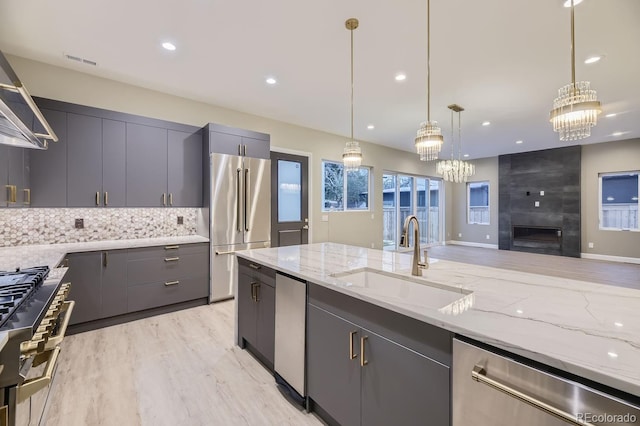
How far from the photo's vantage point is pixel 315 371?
1715 millimetres

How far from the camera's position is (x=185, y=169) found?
3.81m

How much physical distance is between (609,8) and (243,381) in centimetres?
415

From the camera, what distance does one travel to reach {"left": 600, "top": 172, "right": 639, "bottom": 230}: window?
658 cm

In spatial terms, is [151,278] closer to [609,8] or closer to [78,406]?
[78,406]

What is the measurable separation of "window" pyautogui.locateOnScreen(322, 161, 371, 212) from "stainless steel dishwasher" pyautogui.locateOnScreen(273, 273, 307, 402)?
390cm

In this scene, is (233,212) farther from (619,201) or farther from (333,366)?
(619,201)

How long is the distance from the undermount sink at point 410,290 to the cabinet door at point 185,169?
2.87 metres

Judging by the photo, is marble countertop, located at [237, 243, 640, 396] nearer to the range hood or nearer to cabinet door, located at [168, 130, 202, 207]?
the range hood

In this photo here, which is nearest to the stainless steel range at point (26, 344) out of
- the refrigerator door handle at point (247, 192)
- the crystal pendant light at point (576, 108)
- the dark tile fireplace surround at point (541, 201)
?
the refrigerator door handle at point (247, 192)

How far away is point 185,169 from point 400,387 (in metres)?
3.64

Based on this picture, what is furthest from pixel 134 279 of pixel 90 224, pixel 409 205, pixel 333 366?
pixel 409 205

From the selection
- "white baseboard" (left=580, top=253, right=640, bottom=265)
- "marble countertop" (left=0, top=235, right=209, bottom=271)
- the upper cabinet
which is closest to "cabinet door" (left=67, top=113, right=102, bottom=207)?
the upper cabinet

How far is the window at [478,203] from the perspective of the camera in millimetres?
9000

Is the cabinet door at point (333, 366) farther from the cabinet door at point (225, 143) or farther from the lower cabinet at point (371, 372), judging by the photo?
the cabinet door at point (225, 143)
